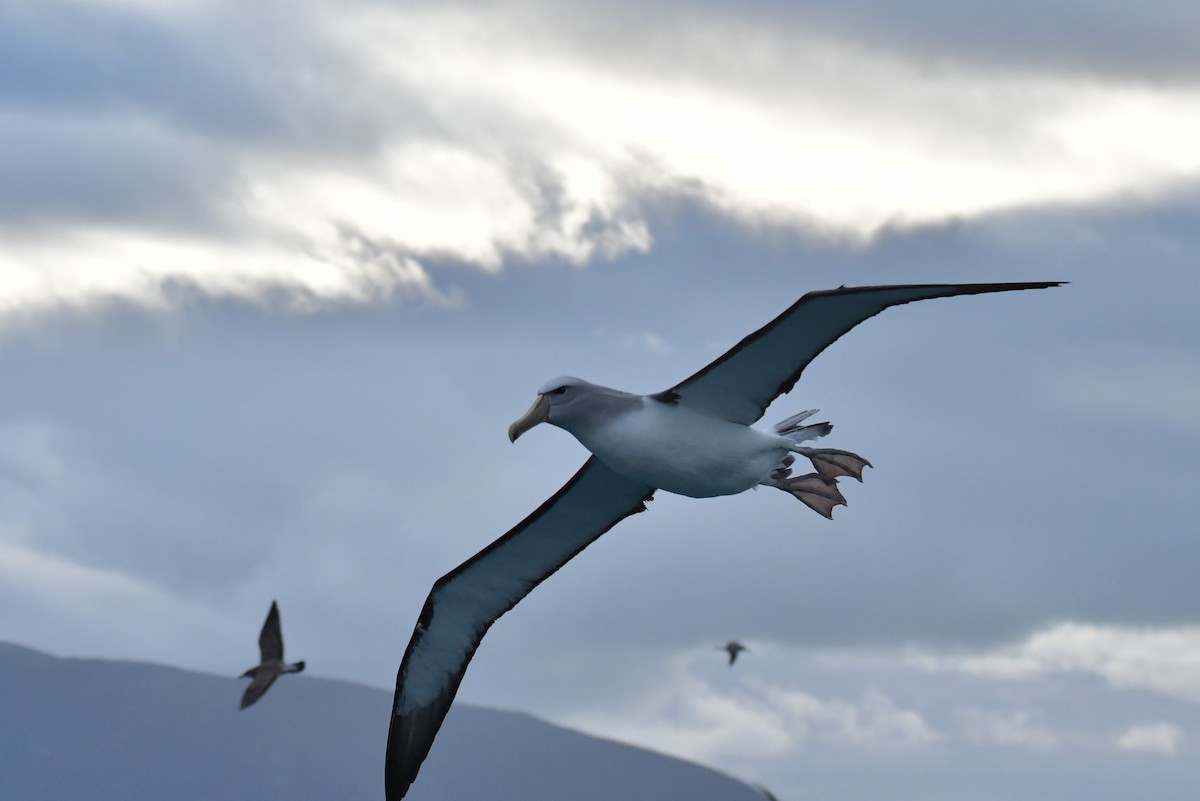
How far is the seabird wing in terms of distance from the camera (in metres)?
28.8

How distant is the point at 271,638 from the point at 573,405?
17827 millimetres

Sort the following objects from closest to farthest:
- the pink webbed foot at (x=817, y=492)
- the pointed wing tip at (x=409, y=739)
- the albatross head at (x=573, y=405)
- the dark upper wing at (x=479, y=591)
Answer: the albatross head at (x=573, y=405) → the pink webbed foot at (x=817, y=492) → the dark upper wing at (x=479, y=591) → the pointed wing tip at (x=409, y=739)

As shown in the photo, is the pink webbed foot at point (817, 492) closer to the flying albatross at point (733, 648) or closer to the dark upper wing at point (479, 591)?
the dark upper wing at point (479, 591)

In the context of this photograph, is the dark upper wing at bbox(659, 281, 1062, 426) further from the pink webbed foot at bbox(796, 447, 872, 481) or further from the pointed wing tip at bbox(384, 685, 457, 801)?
the pointed wing tip at bbox(384, 685, 457, 801)

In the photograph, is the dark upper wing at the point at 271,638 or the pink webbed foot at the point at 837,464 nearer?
the pink webbed foot at the point at 837,464

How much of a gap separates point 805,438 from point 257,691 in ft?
53.0

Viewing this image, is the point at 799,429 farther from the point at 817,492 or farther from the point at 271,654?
the point at 271,654

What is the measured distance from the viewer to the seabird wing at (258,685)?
1134 inches

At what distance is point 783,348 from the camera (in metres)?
15.2

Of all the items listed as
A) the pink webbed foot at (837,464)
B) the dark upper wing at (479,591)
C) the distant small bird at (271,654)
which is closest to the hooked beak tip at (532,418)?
the dark upper wing at (479,591)

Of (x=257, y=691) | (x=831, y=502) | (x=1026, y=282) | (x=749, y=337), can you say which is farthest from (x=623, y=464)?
(x=257, y=691)

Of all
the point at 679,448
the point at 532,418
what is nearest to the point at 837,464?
the point at 679,448

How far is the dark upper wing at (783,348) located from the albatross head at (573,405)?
1.93 feet

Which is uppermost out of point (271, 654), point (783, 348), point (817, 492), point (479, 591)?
point (271, 654)
